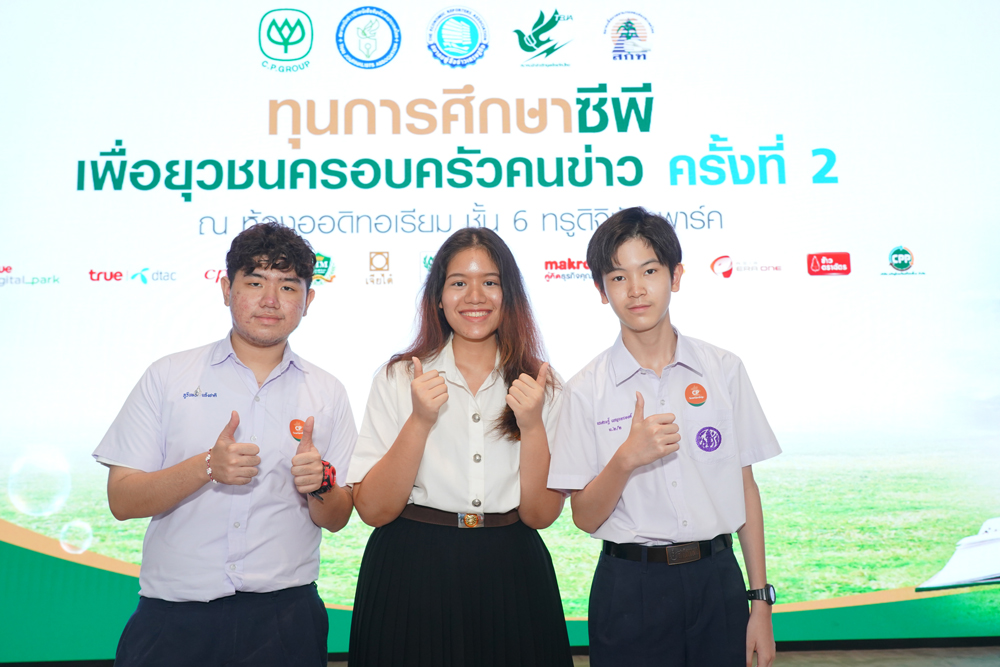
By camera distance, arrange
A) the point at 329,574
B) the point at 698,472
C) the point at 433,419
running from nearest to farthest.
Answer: the point at 433,419 < the point at 698,472 < the point at 329,574

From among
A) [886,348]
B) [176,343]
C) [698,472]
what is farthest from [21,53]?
[886,348]

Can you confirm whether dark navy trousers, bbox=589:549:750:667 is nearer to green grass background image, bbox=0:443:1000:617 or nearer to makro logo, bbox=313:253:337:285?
green grass background image, bbox=0:443:1000:617

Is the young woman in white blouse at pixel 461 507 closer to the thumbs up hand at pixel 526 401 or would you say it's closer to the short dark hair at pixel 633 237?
the thumbs up hand at pixel 526 401

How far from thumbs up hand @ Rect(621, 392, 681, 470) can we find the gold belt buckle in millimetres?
245

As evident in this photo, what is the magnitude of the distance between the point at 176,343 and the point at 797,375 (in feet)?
10.2

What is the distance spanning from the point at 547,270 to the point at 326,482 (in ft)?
6.67

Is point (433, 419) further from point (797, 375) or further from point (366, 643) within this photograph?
point (797, 375)

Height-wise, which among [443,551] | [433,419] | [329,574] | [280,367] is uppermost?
[280,367]

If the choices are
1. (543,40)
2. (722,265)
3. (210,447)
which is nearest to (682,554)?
(210,447)

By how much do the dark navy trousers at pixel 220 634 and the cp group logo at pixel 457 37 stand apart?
109 inches

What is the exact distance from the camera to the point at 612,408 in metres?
1.64

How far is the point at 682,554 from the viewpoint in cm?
151

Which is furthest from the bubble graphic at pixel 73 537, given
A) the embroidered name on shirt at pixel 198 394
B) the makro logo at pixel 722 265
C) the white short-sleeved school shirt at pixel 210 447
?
the makro logo at pixel 722 265

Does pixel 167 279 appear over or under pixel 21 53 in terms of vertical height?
under
